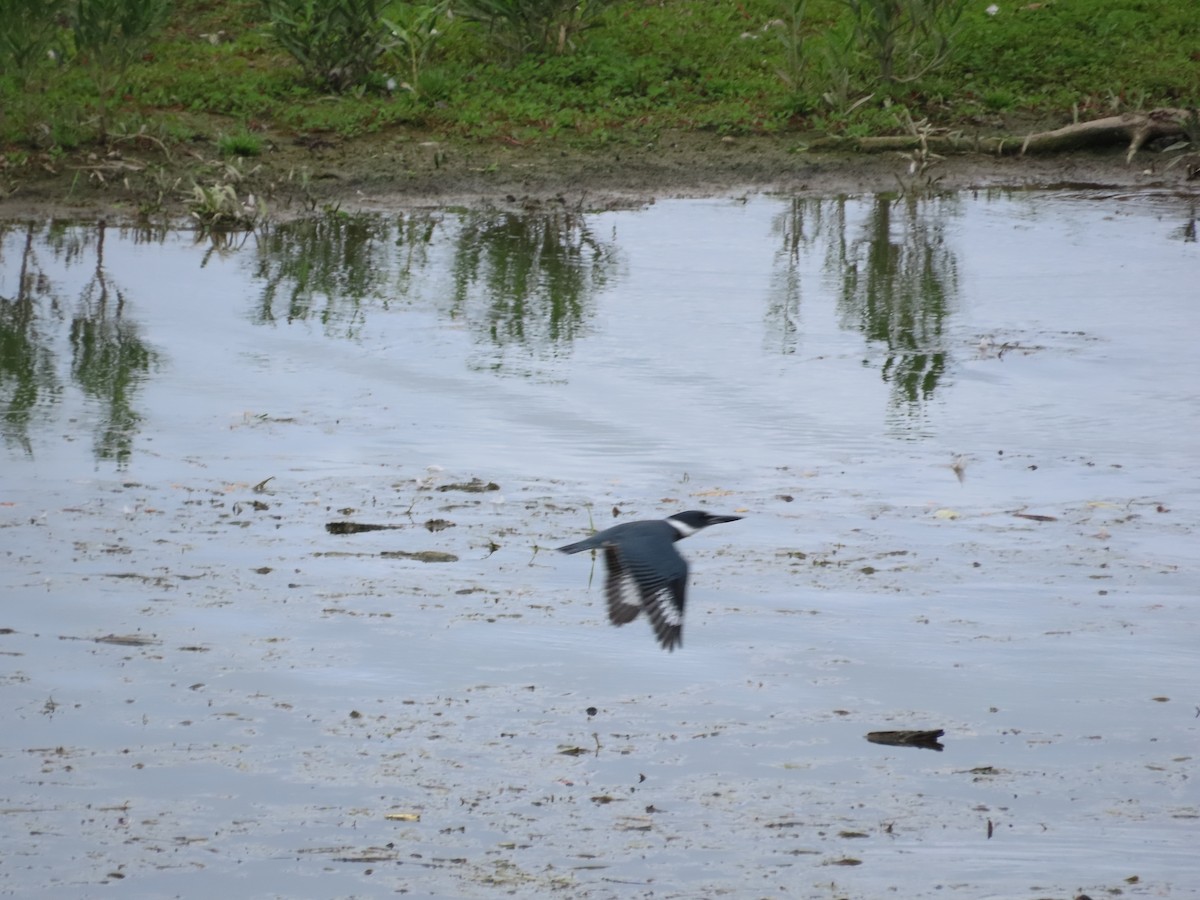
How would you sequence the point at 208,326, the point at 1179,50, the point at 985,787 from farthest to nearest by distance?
the point at 1179,50, the point at 208,326, the point at 985,787

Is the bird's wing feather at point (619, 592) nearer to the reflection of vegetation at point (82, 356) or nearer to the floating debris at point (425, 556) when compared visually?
the floating debris at point (425, 556)

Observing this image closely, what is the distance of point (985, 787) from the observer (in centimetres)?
395

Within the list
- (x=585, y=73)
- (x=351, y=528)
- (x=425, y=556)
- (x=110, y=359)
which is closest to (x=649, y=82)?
(x=585, y=73)

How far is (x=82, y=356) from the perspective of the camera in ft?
26.4

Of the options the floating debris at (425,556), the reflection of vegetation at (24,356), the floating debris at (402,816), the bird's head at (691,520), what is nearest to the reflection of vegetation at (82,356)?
the reflection of vegetation at (24,356)

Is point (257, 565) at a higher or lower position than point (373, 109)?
lower

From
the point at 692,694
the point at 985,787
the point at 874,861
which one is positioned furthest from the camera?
the point at 692,694

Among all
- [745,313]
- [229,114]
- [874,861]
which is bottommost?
[874,861]

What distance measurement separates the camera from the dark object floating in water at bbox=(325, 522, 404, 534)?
563 centimetres

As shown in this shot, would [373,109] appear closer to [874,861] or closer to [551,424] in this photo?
[551,424]

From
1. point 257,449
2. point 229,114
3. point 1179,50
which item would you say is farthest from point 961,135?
point 257,449

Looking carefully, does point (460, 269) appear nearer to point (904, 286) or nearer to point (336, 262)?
point (336, 262)

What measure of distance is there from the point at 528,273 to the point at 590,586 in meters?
4.96

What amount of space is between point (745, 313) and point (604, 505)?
3.28 metres
